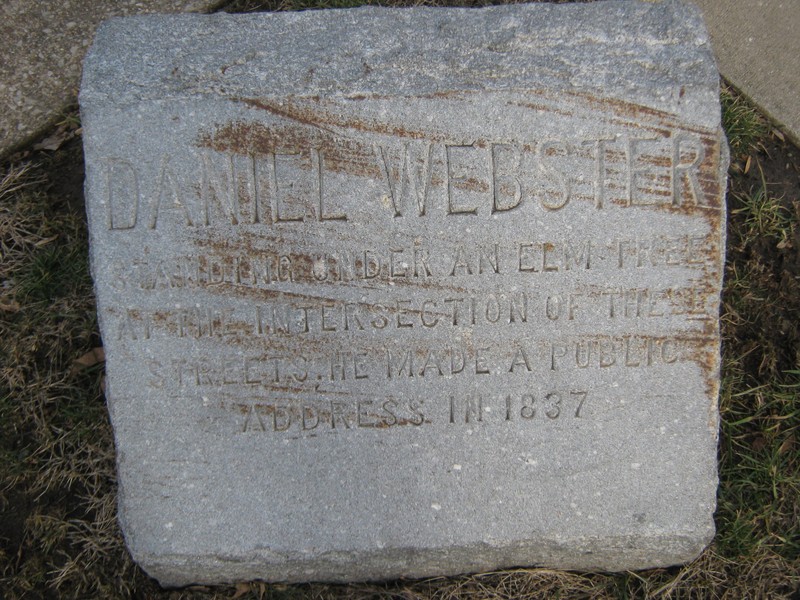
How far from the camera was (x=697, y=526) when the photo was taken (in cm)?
206

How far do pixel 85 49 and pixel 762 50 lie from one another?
8.38ft

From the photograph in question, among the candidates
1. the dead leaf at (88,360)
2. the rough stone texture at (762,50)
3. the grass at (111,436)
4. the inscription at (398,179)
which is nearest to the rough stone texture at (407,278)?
the inscription at (398,179)

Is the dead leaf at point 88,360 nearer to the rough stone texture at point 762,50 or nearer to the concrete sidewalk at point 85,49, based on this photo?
the concrete sidewalk at point 85,49

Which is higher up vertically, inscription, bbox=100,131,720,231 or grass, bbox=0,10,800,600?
inscription, bbox=100,131,720,231

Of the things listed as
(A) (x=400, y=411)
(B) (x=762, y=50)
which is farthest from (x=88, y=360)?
(B) (x=762, y=50)

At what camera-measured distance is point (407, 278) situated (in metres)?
1.93

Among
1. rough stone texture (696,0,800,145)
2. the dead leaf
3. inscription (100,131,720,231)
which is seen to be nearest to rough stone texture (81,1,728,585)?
inscription (100,131,720,231)

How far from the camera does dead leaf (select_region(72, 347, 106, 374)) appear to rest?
2.48 metres

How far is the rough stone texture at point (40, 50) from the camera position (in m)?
2.46

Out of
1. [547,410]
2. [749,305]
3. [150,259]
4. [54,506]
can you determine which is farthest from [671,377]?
[54,506]

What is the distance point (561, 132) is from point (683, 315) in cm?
65

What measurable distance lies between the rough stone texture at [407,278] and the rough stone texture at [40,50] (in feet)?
2.09

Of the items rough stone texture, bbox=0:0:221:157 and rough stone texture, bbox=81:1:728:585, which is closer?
rough stone texture, bbox=81:1:728:585

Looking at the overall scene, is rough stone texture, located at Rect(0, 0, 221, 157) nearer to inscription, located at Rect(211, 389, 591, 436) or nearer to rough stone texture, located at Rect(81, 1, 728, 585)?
rough stone texture, located at Rect(81, 1, 728, 585)
